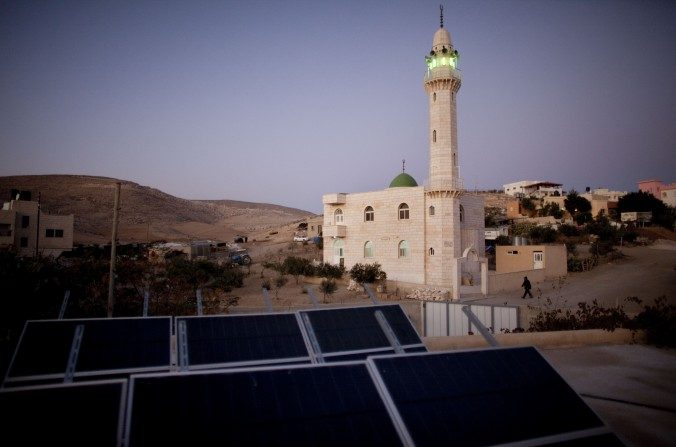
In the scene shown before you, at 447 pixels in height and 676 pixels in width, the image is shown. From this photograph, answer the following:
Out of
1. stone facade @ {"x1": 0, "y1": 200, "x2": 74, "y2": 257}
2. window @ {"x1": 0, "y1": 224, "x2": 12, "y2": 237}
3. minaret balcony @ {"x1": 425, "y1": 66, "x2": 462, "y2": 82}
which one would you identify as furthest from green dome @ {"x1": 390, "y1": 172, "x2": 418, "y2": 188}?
window @ {"x1": 0, "y1": 224, "x2": 12, "y2": 237}

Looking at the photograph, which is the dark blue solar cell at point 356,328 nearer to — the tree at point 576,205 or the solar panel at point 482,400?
the solar panel at point 482,400

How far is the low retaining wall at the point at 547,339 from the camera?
422 inches

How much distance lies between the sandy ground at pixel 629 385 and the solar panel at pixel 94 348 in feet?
20.1

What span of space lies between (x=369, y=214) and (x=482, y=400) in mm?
31620

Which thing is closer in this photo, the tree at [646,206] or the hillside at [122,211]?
the tree at [646,206]

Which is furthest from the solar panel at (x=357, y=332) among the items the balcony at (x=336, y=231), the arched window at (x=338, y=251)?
the arched window at (x=338, y=251)

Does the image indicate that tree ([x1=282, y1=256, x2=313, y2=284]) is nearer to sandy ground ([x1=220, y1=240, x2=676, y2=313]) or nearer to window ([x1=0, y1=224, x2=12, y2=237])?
sandy ground ([x1=220, y1=240, x2=676, y2=313])

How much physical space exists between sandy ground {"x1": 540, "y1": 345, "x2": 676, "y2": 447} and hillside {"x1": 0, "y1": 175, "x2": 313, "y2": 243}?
2492 inches

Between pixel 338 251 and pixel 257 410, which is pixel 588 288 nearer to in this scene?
pixel 338 251

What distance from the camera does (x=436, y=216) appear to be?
31.0 meters

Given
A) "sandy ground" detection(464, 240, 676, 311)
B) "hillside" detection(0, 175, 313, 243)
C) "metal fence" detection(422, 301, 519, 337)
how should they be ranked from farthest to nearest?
"hillside" detection(0, 175, 313, 243)
"sandy ground" detection(464, 240, 676, 311)
"metal fence" detection(422, 301, 519, 337)

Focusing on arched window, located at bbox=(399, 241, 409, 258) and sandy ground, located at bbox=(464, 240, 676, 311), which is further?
arched window, located at bbox=(399, 241, 409, 258)

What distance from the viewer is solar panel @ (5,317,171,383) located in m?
5.25

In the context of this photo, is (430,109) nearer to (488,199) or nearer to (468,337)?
(468,337)
